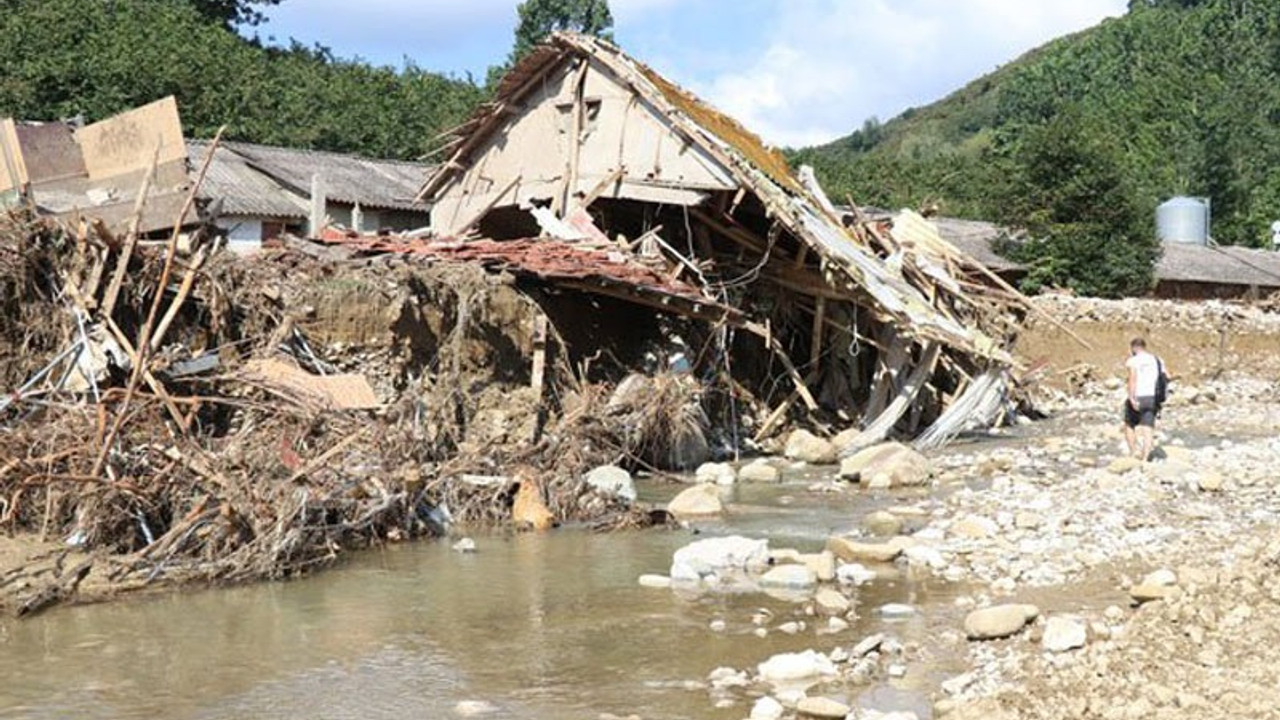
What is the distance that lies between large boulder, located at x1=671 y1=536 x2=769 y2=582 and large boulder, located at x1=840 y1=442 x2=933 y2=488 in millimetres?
5172

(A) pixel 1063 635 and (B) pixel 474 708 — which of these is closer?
(B) pixel 474 708

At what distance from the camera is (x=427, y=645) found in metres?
8.63

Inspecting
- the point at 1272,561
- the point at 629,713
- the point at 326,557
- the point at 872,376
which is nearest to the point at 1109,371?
the point at 872,376

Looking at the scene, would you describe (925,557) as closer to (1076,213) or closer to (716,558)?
(716,558)

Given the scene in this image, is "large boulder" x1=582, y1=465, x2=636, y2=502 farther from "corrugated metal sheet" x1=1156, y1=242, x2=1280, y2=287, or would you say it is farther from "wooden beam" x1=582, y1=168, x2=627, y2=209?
"corrugated metal sheet" x1=1156, y1=242, x2=1280, y2=287

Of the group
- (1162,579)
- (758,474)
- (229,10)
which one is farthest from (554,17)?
(1162,579)

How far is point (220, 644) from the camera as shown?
8578 mm

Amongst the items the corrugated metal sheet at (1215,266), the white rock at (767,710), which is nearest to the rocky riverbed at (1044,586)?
the white rock at (767,710)

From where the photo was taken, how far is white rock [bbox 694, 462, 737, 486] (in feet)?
52.0

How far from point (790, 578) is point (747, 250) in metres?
10.4

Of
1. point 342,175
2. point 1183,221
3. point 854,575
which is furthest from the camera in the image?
point 1183,221

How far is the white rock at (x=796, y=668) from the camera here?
25.1ft

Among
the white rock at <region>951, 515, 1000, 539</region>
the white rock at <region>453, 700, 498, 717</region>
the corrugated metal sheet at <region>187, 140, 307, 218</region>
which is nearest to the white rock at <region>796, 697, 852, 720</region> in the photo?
the white rock at <region>453, 700, 498, 717</region>

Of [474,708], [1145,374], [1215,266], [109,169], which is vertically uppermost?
[1215,266]
